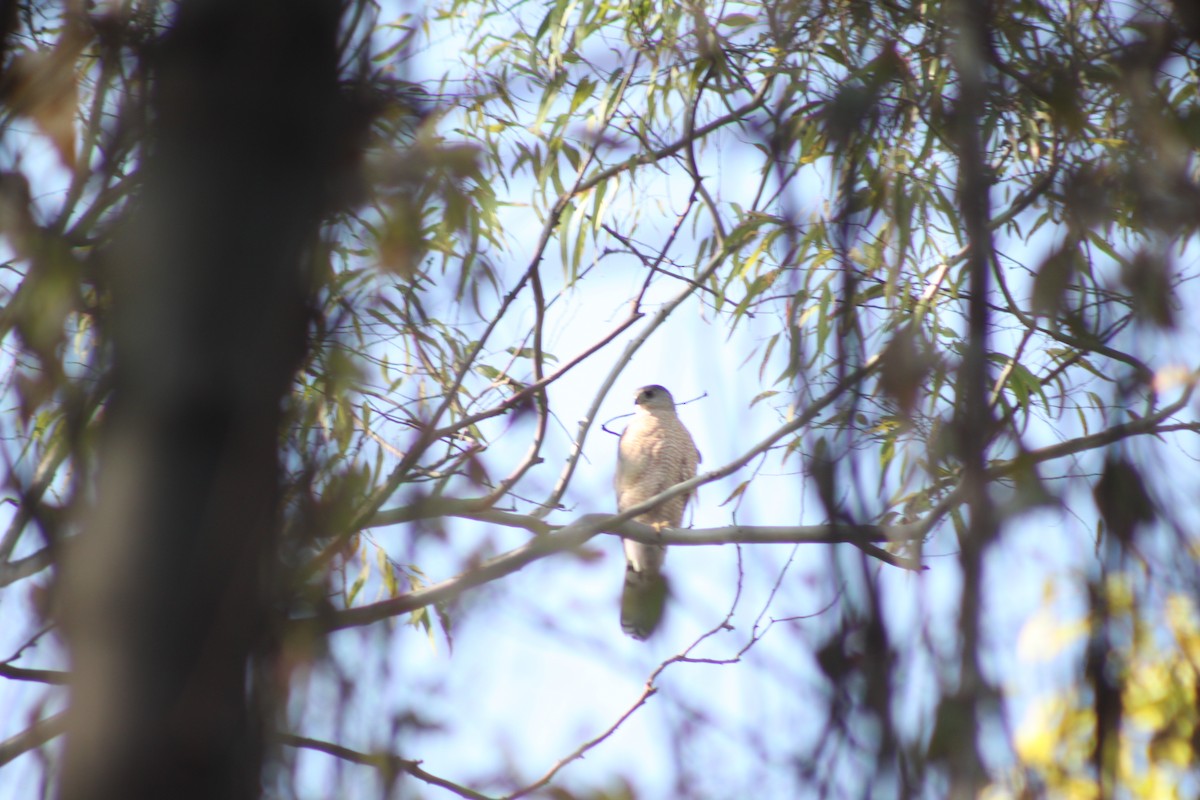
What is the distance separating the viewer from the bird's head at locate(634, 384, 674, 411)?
164 inches

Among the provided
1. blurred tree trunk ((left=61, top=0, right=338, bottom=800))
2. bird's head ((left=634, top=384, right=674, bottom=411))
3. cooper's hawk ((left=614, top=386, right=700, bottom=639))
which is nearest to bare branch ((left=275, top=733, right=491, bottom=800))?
blurred tree trunk ((left=61, top=0, right=338, bottom=800))

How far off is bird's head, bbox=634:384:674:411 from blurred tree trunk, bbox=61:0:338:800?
3618 mm

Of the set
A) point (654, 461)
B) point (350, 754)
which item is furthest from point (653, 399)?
point (350, 754)

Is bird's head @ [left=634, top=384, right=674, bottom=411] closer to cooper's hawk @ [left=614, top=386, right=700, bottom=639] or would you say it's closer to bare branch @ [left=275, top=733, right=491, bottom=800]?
cooper's hawk @ [left=614, top=386, right=700, bottom=639]

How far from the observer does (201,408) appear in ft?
1.56

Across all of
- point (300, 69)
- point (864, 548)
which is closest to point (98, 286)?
point (300, 69)

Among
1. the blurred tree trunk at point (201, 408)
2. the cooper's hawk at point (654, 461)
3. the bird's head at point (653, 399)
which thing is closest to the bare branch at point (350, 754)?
the blurred tree trunk at point (201, 408)

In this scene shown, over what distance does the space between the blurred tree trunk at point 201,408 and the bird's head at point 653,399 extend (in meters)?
3.62

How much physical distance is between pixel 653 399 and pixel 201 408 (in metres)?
3.73

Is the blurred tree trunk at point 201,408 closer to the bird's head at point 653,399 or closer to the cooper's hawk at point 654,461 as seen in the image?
the cooper's hawk at point 654,461

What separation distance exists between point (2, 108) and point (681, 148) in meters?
1.48

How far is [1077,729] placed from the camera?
663mm

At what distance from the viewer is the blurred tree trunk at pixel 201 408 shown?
17.6 inches

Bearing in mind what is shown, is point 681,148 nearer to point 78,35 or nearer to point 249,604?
point 78,35
